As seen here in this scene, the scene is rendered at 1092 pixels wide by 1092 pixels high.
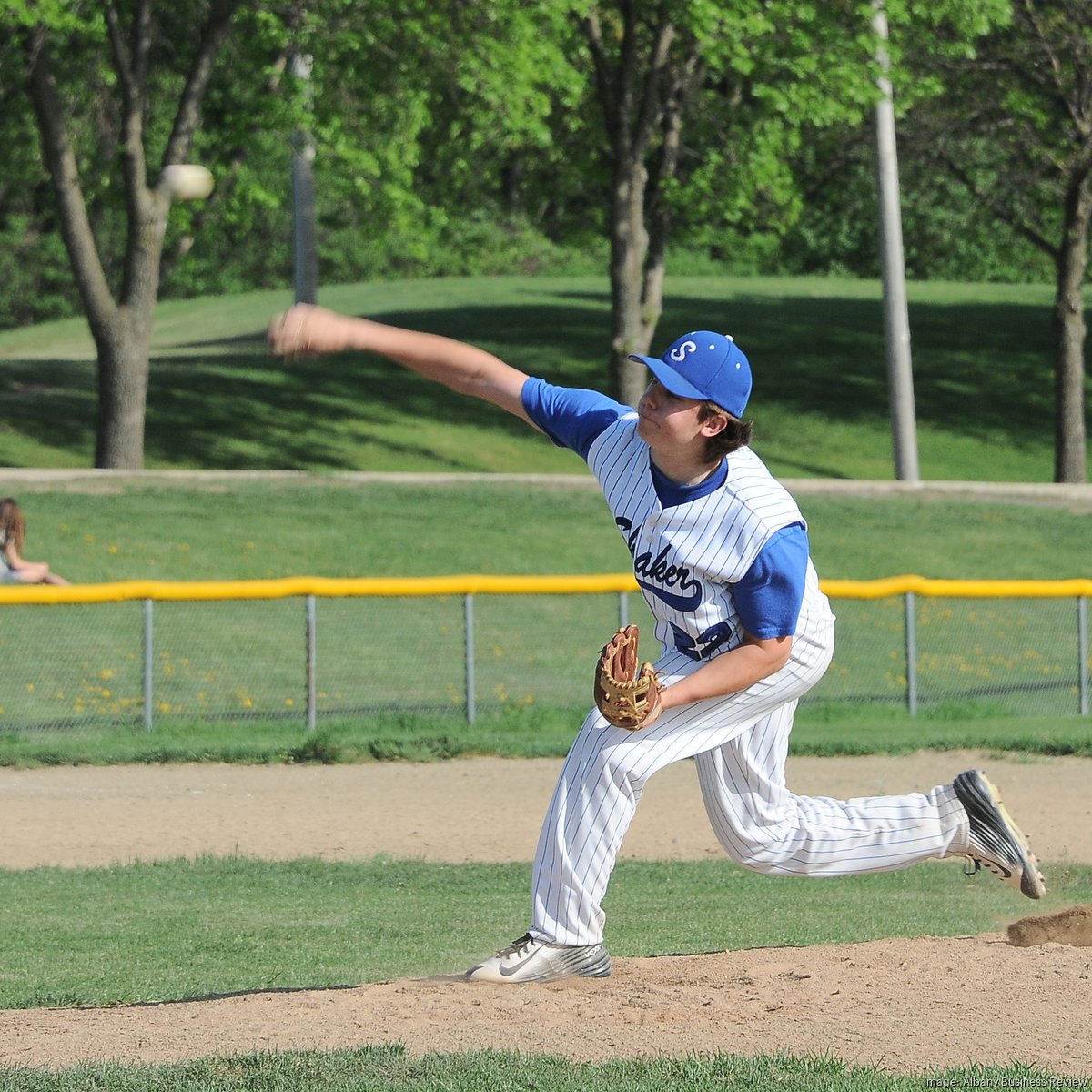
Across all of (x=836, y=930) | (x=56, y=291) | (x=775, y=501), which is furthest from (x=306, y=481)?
(x=56, y=291)

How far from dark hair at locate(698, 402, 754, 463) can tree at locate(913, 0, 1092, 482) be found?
763 inches

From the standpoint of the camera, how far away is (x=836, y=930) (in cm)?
629

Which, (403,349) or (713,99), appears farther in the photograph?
(713,99)

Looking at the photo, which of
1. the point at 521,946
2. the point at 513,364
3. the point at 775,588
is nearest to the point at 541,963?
the point at 521,946


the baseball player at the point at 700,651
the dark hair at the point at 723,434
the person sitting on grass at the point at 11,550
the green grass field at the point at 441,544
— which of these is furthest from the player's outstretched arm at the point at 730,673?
the person sitting on grass at the point at 11,550

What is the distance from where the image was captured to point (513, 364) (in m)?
29.6

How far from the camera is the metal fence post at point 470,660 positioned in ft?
39.9

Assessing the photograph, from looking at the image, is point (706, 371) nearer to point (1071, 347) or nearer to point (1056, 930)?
point (1056, 930)

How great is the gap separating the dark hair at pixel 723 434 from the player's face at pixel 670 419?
0.03 m

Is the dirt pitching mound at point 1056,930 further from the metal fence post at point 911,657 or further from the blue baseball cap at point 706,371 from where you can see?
the metal fence post at point 911,657

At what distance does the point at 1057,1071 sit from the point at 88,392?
2419cm

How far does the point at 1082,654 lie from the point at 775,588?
30.9ft

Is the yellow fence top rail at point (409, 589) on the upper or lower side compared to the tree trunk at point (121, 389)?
lower

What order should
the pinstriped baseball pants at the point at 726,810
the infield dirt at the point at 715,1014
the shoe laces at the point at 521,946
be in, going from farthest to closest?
the shoe laces at the point at 521,946 → the pinstriped baseball pants at the point at 726,810 → the infield dirt at the point at 715,1014
